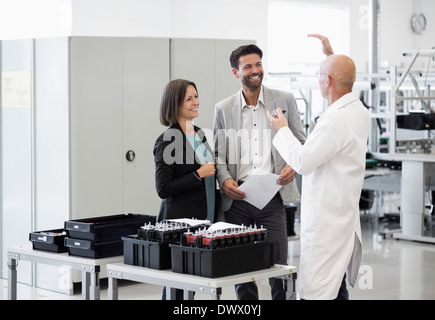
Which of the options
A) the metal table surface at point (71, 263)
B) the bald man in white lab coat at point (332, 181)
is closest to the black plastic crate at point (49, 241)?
the metal table surface at point (71, 263)

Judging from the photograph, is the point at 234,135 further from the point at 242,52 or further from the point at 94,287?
the point at 94,287

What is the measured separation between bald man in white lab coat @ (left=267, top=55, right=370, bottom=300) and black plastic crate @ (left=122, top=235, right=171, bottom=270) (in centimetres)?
62

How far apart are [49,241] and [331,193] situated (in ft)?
→ 4.27

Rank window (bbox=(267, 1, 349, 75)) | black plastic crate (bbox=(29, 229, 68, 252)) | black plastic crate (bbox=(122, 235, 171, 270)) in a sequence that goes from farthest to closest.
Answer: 1. window (bbox=(267, 1, 349, 75))
2. black plastic crate (bbox=(29, 229, 68, 252))
3. black plastic crate (bbox=(122, 235, 171, 270))

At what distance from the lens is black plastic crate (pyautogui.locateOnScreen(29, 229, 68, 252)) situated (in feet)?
10.6

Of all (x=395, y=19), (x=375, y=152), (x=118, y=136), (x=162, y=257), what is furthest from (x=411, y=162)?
(x=395, y=19)

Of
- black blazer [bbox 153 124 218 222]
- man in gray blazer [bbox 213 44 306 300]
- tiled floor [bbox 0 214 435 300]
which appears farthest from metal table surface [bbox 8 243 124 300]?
tiled floor [bbox 0 214 435 300]

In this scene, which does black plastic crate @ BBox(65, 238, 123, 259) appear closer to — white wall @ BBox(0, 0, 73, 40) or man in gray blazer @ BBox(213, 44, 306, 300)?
man in gray blazer @ BBox(213, 44, 306, 300)

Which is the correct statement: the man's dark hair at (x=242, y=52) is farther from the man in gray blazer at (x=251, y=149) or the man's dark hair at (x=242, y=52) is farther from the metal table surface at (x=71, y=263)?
the metal table surface at (x=71, y=263)

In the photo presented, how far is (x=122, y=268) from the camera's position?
9.58 ft

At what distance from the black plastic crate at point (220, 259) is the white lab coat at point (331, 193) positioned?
25 cm

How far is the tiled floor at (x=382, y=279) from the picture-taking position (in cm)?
511

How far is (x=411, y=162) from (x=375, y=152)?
5.81 ft

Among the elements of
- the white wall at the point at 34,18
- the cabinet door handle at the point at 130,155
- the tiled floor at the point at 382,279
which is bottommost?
the tiled floor at the point at 382,279
